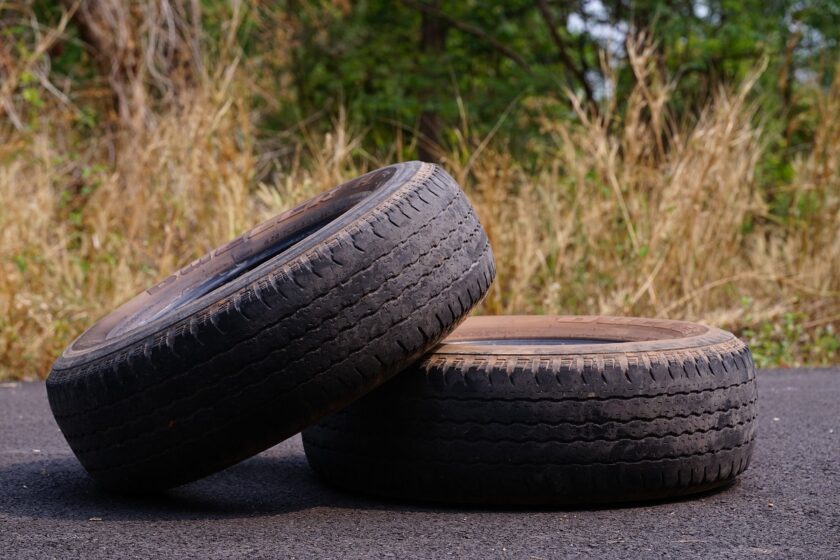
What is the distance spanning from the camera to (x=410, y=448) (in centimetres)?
312

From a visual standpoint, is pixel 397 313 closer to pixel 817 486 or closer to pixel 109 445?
pixel 109 445

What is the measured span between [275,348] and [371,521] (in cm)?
56

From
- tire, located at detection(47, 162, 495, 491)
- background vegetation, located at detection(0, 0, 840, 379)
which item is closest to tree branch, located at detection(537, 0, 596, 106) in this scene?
background vegetation, located at detection(0, 0, 840, 379)

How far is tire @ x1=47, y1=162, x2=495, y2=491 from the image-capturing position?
2854 mm

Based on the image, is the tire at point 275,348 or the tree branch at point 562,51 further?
the tree branch at point 562,51

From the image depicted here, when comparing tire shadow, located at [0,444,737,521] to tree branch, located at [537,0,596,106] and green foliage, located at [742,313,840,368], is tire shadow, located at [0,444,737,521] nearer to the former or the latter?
green foliage, located at [742,313,840,368]

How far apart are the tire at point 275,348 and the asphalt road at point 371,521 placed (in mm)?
202

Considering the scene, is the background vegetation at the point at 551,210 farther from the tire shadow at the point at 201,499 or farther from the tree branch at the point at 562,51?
the tree branch at the point at 562,51

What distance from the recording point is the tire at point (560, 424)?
2957 millimetres

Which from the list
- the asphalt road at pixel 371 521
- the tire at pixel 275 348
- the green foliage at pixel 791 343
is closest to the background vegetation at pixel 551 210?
the green foliage at pixel 791 343

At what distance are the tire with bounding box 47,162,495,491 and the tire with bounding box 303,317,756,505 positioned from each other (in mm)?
184

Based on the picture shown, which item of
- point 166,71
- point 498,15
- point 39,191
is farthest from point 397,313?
point 498,15

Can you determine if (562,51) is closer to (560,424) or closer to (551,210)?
(551,210)

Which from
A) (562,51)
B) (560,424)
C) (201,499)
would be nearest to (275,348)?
(201,499)
